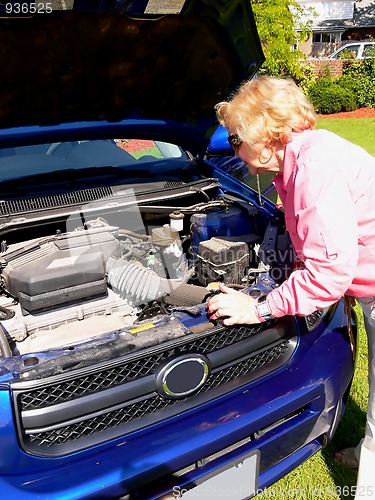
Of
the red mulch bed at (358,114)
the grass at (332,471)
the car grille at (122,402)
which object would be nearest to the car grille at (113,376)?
the car grille at (122,402)

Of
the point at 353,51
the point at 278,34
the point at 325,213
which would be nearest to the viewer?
the point at 325,213

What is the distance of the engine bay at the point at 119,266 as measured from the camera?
2.07 m

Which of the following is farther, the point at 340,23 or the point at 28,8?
the point at 340,23

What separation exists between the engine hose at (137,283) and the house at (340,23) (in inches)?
1272

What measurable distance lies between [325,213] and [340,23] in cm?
3616

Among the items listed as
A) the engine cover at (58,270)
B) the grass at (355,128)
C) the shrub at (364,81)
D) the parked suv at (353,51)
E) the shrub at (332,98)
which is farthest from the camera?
the parked suv at (353,51)

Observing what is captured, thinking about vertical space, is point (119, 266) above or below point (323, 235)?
below

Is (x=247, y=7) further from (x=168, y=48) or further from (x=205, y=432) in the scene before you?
(x=205, y=432)

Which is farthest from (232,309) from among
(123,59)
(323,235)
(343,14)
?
(343,14)

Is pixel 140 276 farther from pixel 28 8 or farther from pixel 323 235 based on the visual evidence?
pixel 28 8

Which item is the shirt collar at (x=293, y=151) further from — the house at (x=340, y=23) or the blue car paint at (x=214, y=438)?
the house at (x=340, y=23)

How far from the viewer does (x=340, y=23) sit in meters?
33.0

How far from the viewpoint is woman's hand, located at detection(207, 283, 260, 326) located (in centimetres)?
176

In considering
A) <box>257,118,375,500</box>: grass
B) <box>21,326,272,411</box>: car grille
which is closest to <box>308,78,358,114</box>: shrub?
<box>257,118,375,500</box>: grass
